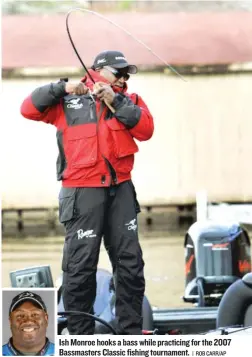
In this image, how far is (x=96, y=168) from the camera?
329cm

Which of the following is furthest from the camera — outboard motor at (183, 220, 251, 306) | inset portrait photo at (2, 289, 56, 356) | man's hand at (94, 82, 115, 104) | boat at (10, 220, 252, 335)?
outboard motor at (183, 220, 251, 306)

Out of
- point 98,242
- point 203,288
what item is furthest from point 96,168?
point 203,288

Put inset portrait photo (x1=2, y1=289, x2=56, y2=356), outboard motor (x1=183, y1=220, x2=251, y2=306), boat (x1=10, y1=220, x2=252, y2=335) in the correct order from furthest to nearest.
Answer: outboard motor (x1=183, y1=220, x2=251, y2=306)
boat (x1=10, y1=220, x2=252, y2=335)
inset portrait photo (x1=2, y1=289, x2=56, y2=356)

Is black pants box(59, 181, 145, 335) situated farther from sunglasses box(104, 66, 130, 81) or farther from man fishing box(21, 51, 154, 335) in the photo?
sunglasses box(104, 66, 130, 81)

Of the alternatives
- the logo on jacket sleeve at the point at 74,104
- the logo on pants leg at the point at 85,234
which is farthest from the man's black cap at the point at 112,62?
the logo on pants leg at the point at 85,234

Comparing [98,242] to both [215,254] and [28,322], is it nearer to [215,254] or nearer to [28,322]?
[28,322]

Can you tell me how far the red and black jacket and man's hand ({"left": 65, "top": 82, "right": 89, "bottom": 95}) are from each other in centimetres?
2

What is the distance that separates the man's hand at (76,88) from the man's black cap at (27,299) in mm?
649

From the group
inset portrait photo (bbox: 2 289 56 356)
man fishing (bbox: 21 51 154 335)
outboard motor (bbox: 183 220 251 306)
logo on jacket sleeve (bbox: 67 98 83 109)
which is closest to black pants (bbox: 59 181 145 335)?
man fishing (bbox: 21 51 154 335)

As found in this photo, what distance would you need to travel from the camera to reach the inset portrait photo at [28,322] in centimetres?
343

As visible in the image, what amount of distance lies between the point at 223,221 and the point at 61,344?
1.10 metres

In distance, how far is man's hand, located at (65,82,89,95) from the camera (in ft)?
10.6

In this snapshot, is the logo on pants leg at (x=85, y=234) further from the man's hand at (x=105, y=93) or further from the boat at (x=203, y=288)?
the man's hand at (x=105, y=93)

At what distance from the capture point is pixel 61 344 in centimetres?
347
